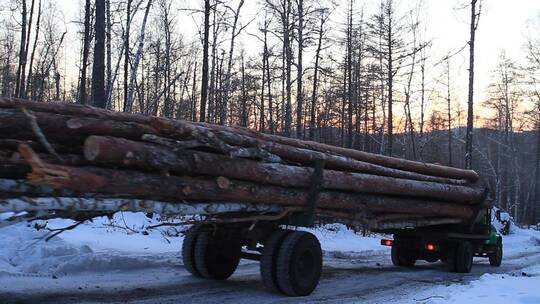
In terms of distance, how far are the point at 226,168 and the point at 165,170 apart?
100cm

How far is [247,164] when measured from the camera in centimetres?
757

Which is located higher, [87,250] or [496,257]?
[87,250]

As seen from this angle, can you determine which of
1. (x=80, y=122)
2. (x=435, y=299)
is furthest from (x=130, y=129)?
(x=435, y=299)

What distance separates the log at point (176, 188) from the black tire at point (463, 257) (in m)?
A: 3.71

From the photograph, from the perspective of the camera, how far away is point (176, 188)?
21.9ft

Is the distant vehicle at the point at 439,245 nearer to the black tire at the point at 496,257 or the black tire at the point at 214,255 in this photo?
the black tire at the point at 496,257

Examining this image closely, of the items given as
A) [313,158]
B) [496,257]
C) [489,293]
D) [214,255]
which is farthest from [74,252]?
[496,257]

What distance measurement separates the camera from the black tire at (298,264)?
795 cm

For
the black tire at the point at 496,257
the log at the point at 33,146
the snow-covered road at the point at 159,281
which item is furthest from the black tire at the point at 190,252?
the black tire at the point at 496,257

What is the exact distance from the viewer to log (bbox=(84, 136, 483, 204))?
19.6 ft

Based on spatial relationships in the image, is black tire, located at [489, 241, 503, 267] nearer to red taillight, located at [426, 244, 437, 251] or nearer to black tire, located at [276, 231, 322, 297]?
red taillight, located at [426, 244, 437, 251]

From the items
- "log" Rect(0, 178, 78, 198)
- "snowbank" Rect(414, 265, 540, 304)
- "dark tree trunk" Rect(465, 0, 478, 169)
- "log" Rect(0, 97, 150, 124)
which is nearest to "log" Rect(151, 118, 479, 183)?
"log" Rect(0, 97, 150, 124)

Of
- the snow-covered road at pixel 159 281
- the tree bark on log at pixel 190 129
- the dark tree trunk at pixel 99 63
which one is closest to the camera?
the tree bark on log at pixel 190 129

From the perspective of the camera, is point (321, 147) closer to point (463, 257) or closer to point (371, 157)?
point (371, 157)
